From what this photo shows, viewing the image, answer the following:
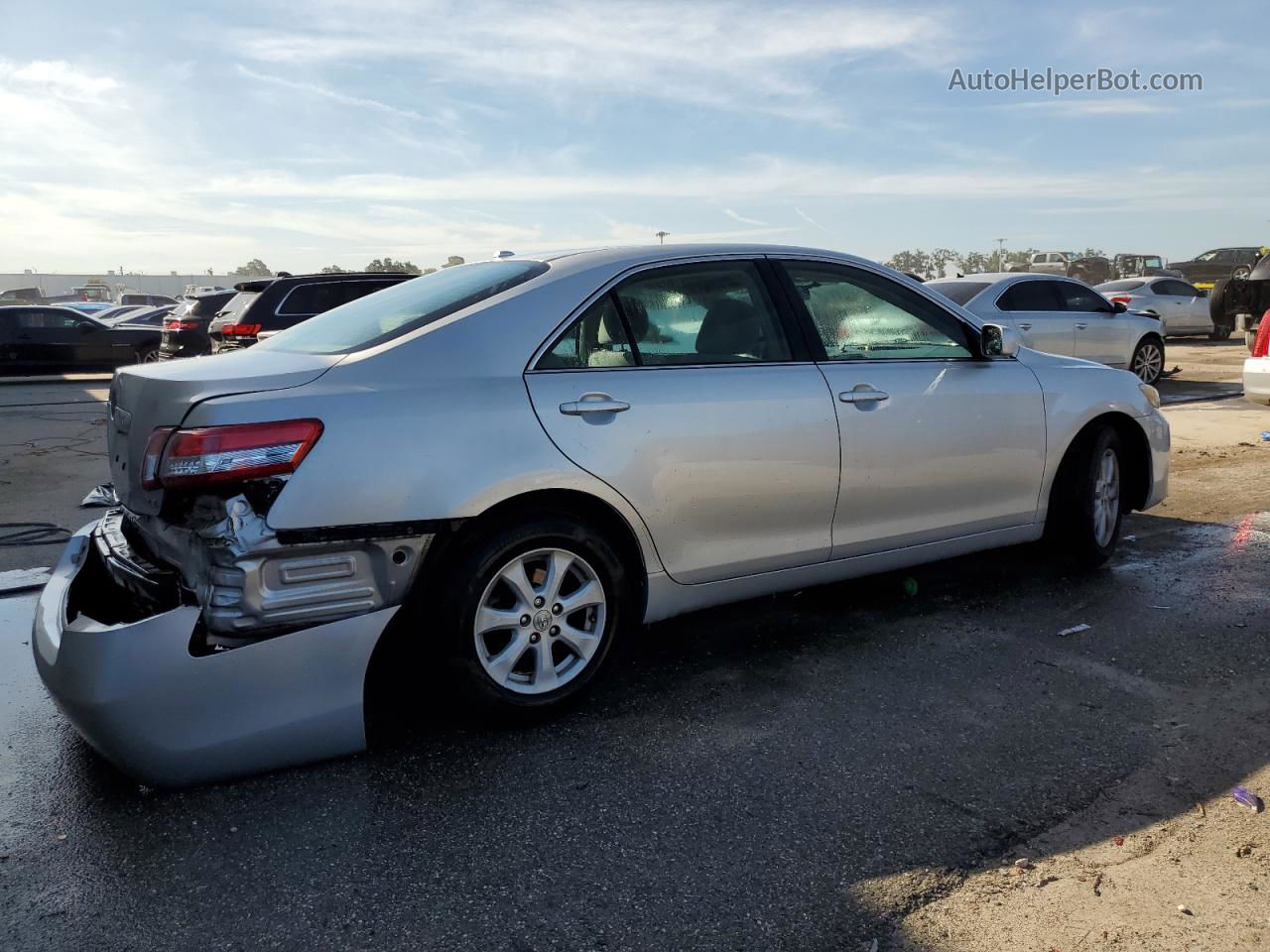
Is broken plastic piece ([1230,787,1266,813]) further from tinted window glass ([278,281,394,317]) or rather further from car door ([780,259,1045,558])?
tinted window glass ([278,281,394,317])

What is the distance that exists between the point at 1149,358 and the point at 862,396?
11621mm

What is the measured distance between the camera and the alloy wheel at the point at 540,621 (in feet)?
11.0

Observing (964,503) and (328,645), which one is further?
(964,503)

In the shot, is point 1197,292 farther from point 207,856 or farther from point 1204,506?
point 207,856

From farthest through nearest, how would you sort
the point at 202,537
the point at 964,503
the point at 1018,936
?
the point at 964,503 → the point at 202,537 → the point at 1018,936

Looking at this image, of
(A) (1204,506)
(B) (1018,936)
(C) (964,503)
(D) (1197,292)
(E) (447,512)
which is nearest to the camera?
(B) (1018,936)

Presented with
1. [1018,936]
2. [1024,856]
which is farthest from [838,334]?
[1018,936]

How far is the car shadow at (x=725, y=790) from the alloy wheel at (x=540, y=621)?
17 cm

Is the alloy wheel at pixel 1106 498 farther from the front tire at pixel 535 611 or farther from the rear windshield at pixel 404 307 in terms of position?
the rear windshield at pixel 404 307

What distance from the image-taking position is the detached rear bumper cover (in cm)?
284

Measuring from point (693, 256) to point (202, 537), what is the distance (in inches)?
80.7

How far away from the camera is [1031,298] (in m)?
12.3

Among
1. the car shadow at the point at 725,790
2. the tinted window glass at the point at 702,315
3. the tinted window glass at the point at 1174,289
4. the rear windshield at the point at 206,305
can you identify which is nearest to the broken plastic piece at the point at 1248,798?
the car shadow at the point at 725,790

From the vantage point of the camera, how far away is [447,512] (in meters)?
3.17
